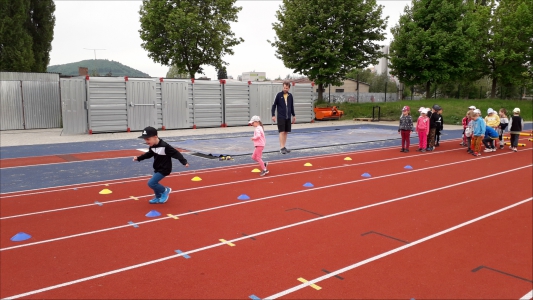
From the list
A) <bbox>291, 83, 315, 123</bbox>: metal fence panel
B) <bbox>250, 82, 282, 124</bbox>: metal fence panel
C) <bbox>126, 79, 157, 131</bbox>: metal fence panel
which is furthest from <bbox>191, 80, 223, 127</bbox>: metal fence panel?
<bbox>291, 83, 315, 123</bbox>: metal fence panel

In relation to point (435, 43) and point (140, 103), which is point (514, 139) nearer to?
point (140, 103)

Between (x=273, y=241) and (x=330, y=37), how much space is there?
29310mm

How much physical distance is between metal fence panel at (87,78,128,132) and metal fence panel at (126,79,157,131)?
0.85ft

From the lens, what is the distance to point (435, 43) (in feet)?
110

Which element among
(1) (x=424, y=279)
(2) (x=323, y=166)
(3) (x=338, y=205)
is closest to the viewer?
(1) (x=424, y=279)

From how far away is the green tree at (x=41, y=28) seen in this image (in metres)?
37.9

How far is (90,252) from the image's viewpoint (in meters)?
5.05

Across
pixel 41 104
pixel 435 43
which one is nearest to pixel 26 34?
pixel 41 104

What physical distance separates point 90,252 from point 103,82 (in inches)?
664

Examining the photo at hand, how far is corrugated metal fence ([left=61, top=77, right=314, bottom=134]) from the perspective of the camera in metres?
20.0

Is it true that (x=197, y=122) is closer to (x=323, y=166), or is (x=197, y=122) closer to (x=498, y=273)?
(x=323, y=166)

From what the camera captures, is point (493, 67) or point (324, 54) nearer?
point (324, 54)

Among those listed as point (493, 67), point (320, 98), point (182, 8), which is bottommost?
point (320, 98)

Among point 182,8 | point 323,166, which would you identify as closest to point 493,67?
point 182,8
